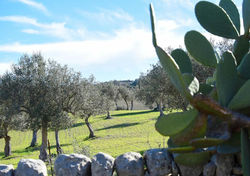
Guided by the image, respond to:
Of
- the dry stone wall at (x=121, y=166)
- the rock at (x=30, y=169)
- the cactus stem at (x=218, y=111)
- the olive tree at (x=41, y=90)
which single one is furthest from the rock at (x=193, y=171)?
the olive tree at (x=41, y=90)

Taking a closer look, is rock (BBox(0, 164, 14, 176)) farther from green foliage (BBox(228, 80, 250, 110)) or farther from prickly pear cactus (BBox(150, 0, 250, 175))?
green foliage (BBox(228, 80, 250, 110))

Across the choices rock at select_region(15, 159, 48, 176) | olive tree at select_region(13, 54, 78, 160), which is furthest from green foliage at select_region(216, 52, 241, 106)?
olive tree at select_region(13, 54, 78, 160)

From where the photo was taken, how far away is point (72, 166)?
3.43 metres

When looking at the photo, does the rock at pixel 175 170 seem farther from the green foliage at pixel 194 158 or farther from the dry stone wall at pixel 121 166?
the green foliage at pixel 194 158

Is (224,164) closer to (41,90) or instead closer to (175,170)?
(175,170)

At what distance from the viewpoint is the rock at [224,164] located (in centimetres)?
293

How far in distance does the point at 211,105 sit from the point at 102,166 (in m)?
1.81

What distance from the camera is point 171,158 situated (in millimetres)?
3387

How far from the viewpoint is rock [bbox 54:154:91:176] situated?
11.2 feet

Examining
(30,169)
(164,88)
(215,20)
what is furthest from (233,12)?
(164,88)

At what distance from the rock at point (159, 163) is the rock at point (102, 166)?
0.46 metres

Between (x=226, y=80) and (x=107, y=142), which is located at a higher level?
(x=226, y=80)

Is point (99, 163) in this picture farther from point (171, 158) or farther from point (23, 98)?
point (23, 98)

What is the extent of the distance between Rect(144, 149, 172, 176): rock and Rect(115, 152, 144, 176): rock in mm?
104
